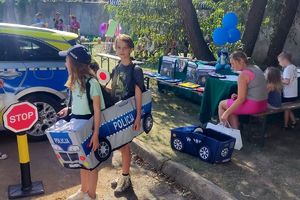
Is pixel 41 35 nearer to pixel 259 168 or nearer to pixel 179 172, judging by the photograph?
pixel 179 172

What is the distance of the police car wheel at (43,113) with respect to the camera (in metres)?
5.71

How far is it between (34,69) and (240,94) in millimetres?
2968

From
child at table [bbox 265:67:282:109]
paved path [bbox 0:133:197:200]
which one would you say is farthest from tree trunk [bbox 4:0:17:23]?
child at table [bbox 265:67:282:109]

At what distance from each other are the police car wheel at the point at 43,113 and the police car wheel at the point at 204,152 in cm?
230

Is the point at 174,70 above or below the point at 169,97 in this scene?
above

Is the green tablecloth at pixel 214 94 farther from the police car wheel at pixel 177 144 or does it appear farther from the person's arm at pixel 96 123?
the person's arm at pixel 96 123

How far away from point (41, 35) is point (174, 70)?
3413 millimetres

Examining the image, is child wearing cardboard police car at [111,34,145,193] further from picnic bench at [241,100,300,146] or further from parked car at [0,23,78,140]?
picnic bench at [241,100,300,146]

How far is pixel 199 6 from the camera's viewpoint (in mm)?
12266

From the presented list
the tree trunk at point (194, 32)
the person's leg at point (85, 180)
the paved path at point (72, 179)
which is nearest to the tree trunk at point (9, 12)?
the tree trunk at point (194, 32)

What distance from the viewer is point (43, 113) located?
577 cm

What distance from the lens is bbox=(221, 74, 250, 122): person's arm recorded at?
17.6 feet

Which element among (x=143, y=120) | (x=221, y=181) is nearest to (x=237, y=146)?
(x=221, y=181)

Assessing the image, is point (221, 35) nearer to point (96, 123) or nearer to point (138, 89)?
point (138, 89)
